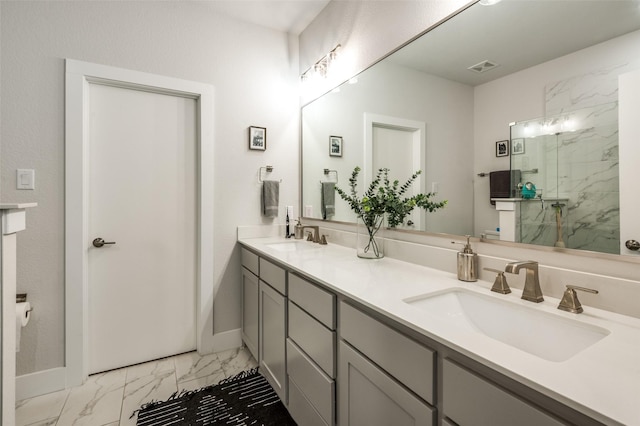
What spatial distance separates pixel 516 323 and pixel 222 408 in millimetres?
1544

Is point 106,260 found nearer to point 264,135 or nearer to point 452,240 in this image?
point 264,135

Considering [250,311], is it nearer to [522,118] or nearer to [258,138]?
[258,138]

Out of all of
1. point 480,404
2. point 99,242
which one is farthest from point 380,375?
point 99,242

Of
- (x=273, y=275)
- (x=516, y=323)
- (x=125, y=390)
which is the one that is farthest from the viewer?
(x=125, y=390)

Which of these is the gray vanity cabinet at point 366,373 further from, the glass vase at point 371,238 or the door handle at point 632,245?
the door handle at point 632,245

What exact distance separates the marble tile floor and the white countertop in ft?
3.94

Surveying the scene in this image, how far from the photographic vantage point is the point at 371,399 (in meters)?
0.97

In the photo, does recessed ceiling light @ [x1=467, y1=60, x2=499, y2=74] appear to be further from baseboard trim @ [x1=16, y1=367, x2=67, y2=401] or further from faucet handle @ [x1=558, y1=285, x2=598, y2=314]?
baseboard trim @ [x1=16, y1=367, x2=67, y2=401]

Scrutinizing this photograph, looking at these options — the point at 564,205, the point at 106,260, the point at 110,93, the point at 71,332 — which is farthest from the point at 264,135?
the point at 564,205

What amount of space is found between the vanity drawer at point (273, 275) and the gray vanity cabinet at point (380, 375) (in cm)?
52

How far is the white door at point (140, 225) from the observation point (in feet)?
6.61

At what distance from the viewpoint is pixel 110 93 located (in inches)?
79.9

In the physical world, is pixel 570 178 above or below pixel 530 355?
above

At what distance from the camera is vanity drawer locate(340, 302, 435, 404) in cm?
78
